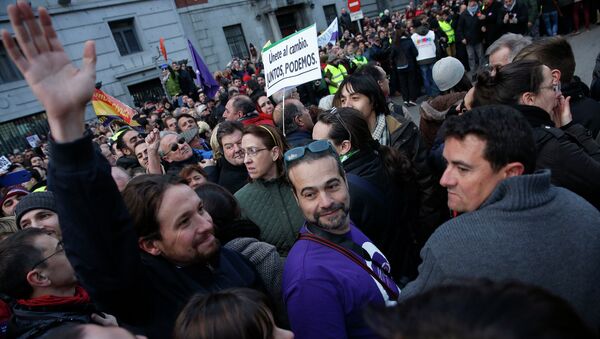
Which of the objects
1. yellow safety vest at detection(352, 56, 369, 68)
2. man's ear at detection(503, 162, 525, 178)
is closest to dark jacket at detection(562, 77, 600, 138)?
man's ear at detection(503, 162, 525, 178)

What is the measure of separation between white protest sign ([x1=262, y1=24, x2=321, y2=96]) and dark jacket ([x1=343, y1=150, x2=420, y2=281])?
1.53 metres

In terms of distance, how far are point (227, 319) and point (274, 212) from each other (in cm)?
131

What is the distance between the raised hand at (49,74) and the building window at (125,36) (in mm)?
18654

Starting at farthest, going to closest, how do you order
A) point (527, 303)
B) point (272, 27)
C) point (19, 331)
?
point (272, 27)
point (19, 331)
point (527, 303)

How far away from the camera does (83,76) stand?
1157 mm

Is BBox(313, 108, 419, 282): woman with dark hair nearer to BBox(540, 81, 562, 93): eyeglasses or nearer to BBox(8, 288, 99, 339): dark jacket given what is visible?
BBox(540, 81, 562, 93): eyeglasses

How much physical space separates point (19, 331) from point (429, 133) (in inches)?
124

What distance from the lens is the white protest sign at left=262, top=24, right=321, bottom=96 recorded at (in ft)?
12.4

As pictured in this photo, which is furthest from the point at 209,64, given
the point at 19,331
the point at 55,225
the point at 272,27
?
the point at 19,331

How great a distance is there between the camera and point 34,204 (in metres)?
2.73

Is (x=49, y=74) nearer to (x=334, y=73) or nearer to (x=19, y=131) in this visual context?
(x=334, y=73)

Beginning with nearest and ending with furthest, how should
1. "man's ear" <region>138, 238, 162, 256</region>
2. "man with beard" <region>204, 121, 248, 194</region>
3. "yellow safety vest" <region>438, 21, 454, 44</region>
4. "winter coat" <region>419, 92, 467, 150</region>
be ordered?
"man's ear" <region>138, 238, 162, 256</region>
"winter coat" <region>419, 92, 467, 150</region>
"man with beard" <region>204, 121, 248, 194</region>
"yellow safety vest" <region>438, 21, 454, 44</region>

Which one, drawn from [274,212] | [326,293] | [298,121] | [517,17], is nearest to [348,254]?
[326,293]

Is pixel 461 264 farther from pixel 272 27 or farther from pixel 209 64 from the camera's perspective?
pixel 272 27
